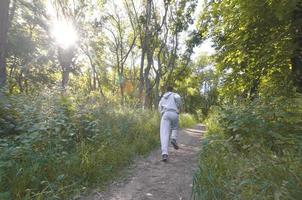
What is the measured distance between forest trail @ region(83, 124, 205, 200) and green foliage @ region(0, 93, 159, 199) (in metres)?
0.35

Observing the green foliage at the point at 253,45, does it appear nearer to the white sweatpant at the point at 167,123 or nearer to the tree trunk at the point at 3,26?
the white sweatpant at the point at 167,123

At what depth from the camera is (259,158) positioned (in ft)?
10.6

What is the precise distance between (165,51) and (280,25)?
16.6 metres

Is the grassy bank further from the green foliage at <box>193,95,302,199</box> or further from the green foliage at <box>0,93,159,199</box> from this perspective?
the green foliage at <box>193,95,302,199</box>

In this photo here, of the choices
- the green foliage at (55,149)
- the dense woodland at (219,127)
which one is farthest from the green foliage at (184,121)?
the green foliage at (55,149)

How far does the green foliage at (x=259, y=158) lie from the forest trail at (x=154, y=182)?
633 millimetres

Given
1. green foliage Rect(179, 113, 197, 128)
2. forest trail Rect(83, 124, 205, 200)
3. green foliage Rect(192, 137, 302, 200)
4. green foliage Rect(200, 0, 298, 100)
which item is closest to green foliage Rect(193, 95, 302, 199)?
green foliage Rect(192, 137, 302, 200)

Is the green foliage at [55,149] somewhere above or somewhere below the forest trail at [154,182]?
above

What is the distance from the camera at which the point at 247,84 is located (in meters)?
7.88

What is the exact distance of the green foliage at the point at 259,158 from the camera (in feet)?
8.90

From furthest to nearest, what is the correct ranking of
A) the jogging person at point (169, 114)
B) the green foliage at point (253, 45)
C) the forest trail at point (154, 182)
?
the jogging person at point (169, 114) → the green foliage at point (253, 45) → the forest trail at point (154, 182)

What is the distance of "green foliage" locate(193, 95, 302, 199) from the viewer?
271cm

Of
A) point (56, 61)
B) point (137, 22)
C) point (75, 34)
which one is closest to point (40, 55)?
point (56, 61)

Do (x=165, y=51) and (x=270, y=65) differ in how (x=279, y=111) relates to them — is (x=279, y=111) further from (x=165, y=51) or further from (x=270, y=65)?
(x=165, y=51)
